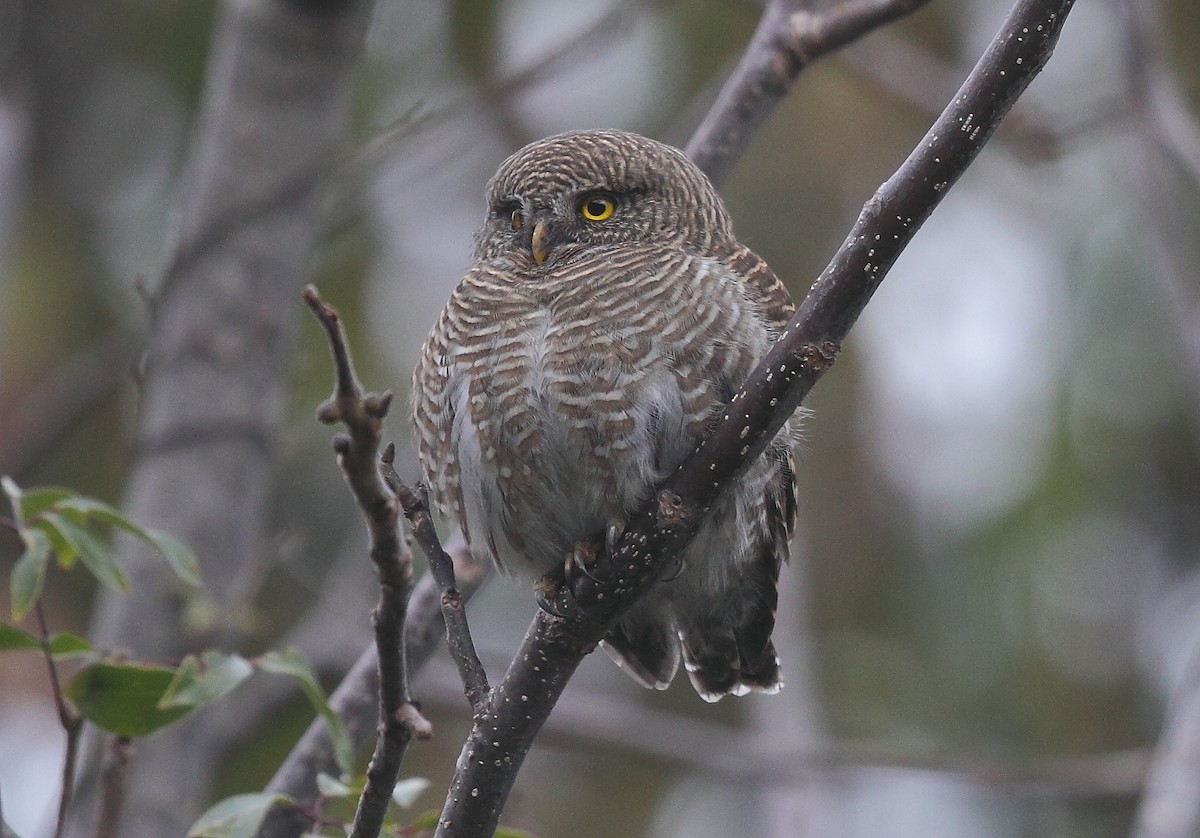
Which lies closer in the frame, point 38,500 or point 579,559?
point 38,500

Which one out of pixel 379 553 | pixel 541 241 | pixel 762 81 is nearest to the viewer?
pixel 379 553

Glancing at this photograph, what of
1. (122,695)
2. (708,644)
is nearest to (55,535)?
(122,695)

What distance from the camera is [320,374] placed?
7691mm

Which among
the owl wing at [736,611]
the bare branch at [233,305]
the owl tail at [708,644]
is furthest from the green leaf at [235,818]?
the bare branch at [233,305]

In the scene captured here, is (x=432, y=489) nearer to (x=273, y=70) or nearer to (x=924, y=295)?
(x=273, y=70)

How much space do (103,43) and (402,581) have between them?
758cm

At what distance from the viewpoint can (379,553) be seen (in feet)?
6.19

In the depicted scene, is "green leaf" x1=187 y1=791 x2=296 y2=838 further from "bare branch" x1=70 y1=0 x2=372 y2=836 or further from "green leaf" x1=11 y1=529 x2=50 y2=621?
"bare branch" x1=70 y1=0 x2=372 y2=836

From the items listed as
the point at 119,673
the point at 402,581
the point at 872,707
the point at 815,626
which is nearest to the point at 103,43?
the point at 815,626

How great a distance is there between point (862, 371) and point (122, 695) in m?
6.39

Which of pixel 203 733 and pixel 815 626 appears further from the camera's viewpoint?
pixel 815 626

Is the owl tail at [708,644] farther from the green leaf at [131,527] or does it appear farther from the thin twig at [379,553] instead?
the thin twig at [379,553]

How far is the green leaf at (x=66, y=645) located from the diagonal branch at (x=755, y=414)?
0.67 metres

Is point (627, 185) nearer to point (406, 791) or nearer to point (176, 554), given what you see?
point (176, 554)
